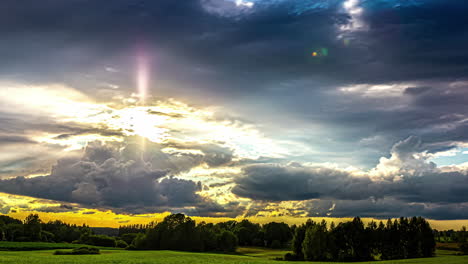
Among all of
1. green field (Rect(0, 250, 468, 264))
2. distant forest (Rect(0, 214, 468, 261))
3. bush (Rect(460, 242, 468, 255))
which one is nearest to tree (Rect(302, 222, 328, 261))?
distant forest (Rect(0, 214, 468, 261))

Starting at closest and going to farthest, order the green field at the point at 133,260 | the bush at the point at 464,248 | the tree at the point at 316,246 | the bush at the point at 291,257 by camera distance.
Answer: the green field at the point at 133,260 < the tree at the point at 316,246 < the bush at the point at 464,248 < the bush at the point at 291,257

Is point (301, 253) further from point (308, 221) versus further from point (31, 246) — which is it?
point (31, 246)

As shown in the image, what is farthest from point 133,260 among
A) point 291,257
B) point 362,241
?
point 362,241

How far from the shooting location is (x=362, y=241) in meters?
155

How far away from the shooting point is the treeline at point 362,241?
149 m

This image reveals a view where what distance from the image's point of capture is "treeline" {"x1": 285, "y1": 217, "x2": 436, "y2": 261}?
489ft

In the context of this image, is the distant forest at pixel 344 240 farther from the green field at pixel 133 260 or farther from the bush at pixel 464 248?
the green field at pixel 133 260

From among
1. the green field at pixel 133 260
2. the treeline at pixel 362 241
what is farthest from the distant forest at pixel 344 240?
the green field at pixel 133 260

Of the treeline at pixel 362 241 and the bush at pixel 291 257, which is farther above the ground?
the treeline at pixel 362 241

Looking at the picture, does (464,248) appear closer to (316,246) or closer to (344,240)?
(344,240)

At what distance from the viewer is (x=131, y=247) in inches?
7136

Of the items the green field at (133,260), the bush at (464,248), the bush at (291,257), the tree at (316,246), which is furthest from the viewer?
the bush at (291,257)

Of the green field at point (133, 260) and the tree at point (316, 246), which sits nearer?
the green field at point (133, 260)

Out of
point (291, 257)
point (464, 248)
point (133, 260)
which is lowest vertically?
point (291, 257)
